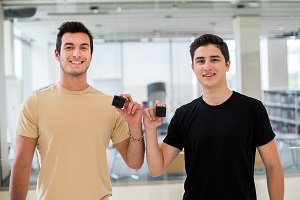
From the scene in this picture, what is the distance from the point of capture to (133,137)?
159cm

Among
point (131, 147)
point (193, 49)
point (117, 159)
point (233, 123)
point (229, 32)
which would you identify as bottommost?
point (117, 159)

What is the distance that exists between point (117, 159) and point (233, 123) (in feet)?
7.34

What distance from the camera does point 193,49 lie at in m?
1.65

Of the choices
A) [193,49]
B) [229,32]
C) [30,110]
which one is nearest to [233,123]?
[193,49]

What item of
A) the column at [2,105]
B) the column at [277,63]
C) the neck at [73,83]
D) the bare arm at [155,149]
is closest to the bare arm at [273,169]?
the bare arm at [155,149]

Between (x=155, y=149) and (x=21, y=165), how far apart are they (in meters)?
0.59

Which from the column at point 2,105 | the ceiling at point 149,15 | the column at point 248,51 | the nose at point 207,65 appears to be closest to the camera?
the nose at point 207,65

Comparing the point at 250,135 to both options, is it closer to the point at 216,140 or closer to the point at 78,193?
the point at 216,140

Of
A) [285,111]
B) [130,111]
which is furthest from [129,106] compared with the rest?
[285,111]

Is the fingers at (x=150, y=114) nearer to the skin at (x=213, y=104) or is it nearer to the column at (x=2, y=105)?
the skin at (x=213, y=104)

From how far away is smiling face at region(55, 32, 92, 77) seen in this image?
1521 millimetres

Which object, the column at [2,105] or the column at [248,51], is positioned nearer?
the column at [2,105]

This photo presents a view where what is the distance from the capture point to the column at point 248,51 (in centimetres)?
499

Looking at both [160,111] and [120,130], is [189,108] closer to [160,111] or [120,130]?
[160,111]
